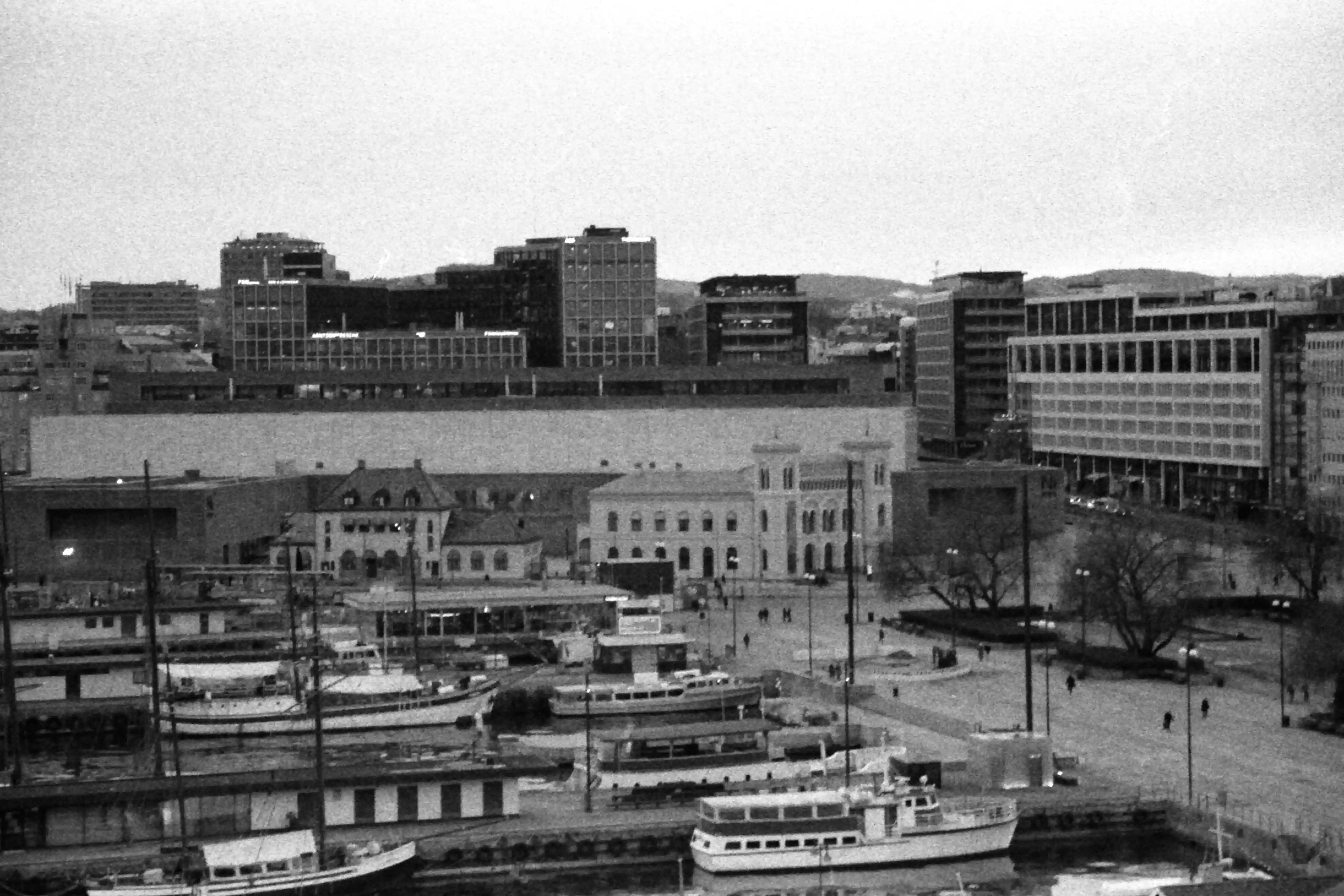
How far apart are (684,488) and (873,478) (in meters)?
4.89

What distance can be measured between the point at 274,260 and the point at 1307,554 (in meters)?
112

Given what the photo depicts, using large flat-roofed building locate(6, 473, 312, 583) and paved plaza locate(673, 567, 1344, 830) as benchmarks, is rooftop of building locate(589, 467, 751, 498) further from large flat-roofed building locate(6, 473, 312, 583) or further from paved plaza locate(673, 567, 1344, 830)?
large flat-roofed building locate(6, 473, 312, 583)

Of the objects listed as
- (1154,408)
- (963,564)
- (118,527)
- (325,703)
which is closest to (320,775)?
(325,703)

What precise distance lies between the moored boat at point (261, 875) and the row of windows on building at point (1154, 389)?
5736cm

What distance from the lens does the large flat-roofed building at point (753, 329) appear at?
12506cm

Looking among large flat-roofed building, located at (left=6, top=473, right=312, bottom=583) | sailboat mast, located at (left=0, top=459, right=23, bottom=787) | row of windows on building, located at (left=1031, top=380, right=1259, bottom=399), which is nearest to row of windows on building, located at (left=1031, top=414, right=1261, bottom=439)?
row of windows on building, located at (left=1031, top=380, right=1259, bottom=399)

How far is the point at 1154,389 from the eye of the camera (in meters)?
92.9

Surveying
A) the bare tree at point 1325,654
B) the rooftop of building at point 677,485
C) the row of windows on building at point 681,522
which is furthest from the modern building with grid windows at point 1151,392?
the bare tree at point 1325,654

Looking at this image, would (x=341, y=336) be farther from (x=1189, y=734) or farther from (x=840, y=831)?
(x=840, y=831)

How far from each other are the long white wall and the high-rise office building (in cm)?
5541

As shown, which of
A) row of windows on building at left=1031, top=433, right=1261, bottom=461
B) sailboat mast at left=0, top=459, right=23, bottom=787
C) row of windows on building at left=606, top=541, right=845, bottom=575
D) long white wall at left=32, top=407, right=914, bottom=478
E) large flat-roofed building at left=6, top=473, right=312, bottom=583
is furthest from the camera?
row of windows on building at left=1031, top=433, right=1261, bottom=461

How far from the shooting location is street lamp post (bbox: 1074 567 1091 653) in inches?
1933

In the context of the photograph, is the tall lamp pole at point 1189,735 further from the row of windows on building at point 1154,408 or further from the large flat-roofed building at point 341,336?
the large flat-roofed building at point 341,336

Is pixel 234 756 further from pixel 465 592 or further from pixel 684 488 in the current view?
pixel 684 488
